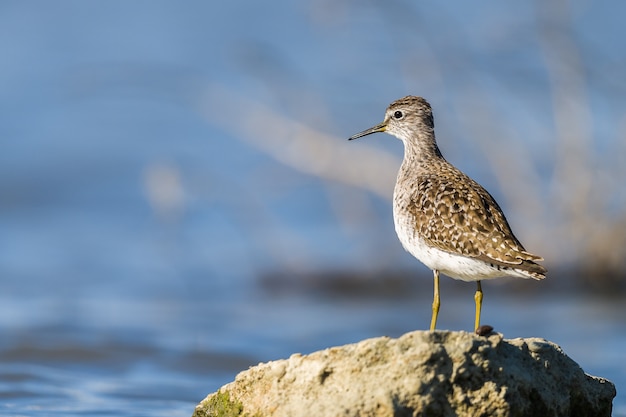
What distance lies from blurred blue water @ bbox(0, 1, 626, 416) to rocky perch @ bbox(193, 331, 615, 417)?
2.72m

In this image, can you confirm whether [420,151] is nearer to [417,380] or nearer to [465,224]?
[465,224]

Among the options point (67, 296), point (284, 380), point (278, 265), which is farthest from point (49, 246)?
point (284, 380)

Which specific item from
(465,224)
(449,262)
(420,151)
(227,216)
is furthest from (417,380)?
(227,216)

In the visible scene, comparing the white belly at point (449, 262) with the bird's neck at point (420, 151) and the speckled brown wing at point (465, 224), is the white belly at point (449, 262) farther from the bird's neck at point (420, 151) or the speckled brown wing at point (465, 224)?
the bird's neck at point (420, 151)

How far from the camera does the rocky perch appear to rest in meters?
5.77

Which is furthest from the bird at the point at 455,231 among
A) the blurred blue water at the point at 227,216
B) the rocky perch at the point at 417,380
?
the blurred blue water at the point at 227,216

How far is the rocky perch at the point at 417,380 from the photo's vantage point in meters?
5.77

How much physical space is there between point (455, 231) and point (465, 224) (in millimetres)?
85

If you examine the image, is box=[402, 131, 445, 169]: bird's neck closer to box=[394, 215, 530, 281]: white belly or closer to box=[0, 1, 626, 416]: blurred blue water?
box=[394, 215, 530, 281]: white belly

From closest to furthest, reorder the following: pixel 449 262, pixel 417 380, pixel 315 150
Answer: pixel 417 380 < pixel 449 262 < pixel 315 150

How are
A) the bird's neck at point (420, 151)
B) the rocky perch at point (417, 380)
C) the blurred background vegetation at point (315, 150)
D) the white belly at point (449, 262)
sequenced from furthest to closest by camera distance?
the blurred background vegetation at point (315, 150) → the bird's neck at point (420, 151) → the white belly at point (449, 262) → the rocky perch at point (417, 380)

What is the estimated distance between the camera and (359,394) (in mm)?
5812

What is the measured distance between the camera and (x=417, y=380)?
575 centimetres

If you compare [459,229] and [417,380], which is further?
[459,229]
